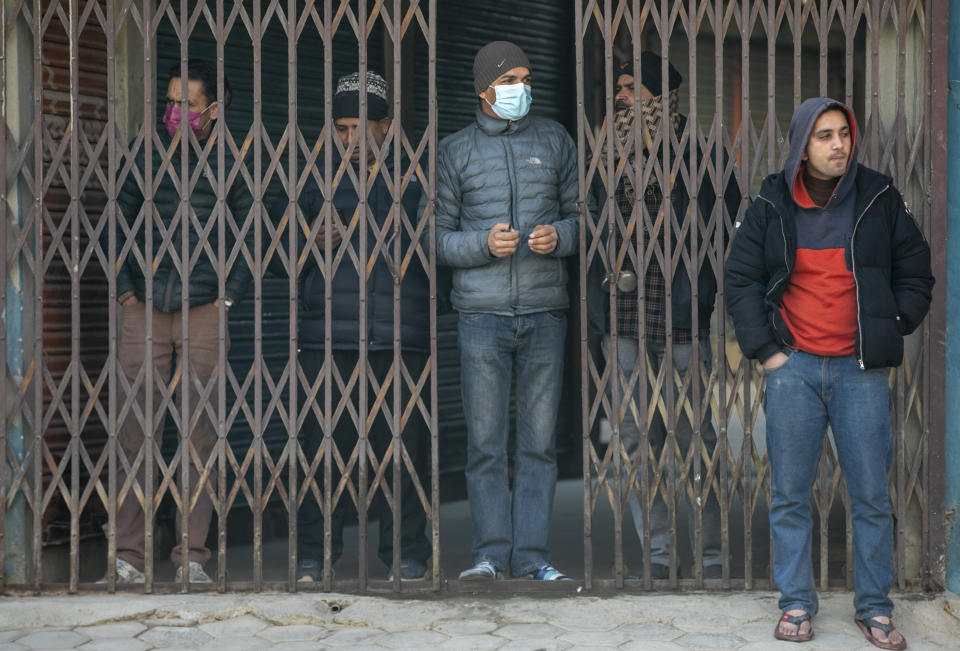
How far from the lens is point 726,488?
18.1 feet

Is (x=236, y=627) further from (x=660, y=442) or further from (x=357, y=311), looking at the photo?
(x=660, y=442)

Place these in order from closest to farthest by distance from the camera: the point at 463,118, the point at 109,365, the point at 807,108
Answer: the point at 807,108, the point at 109,365, the point at 463,118

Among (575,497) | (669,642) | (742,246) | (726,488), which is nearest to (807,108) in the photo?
(742,246)

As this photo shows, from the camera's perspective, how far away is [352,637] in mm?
5016

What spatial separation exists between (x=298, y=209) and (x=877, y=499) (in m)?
2.64

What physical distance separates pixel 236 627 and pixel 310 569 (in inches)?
23.4

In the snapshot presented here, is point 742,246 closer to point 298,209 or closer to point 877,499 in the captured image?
point 877,499

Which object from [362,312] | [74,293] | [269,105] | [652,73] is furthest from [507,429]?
[269,105]

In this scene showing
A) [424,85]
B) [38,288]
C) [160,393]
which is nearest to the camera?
[38,288]

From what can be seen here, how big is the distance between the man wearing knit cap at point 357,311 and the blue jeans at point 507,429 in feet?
0.93

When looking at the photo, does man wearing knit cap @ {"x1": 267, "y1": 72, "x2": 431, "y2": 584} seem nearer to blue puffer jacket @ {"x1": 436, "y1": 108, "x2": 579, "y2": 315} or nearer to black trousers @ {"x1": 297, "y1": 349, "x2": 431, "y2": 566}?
black trousers @ {"x1": 297, "y1": 349, "x2": 431, "y2": 566}

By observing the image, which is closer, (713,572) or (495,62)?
(495,62)

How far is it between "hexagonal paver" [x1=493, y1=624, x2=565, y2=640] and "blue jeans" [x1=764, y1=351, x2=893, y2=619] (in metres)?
0.90

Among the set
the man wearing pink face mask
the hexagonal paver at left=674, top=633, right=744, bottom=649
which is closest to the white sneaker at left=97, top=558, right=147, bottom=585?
the man wearing pink face mask
